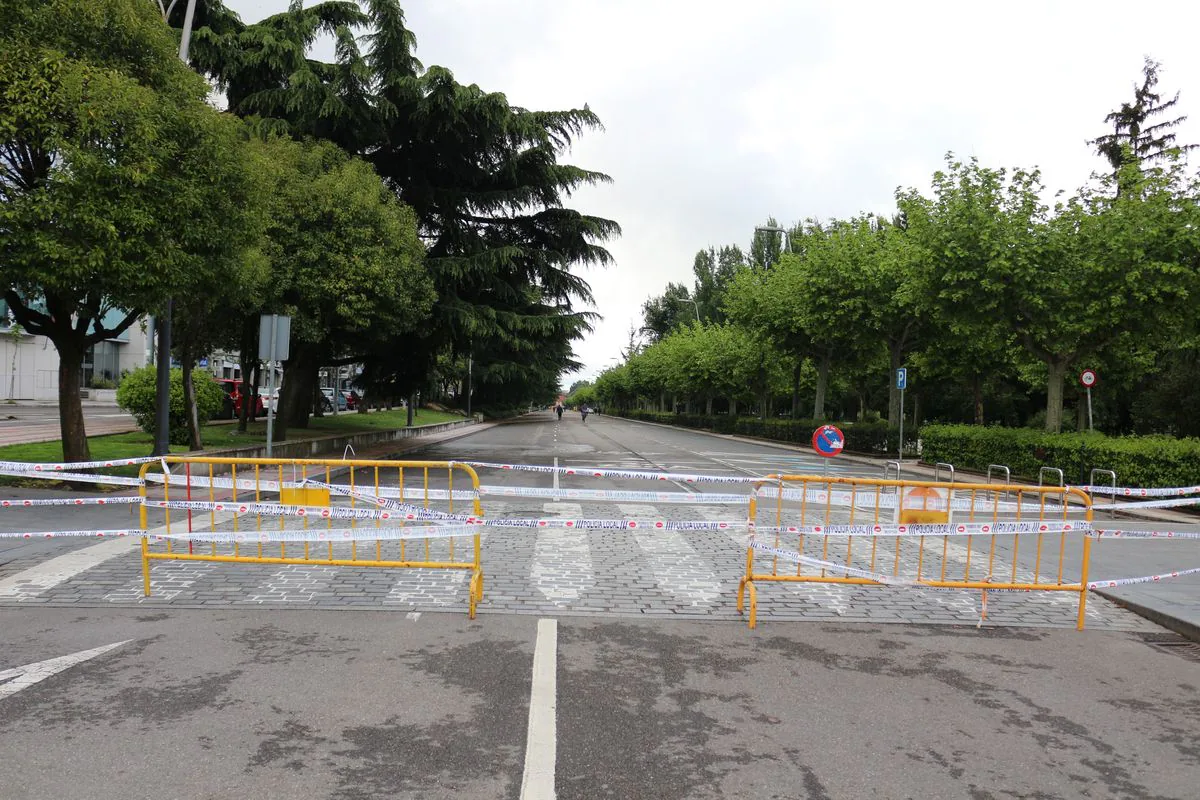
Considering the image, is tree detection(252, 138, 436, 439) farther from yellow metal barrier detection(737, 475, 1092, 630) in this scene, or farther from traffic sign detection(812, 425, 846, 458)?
yellow metal barrier detection(737, 475, 1092, 630)

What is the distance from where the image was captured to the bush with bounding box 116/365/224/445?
1828 centimetres

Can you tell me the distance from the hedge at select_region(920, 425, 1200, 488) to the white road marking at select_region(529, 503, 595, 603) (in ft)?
39.5

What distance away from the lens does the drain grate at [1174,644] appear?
18.8 ft

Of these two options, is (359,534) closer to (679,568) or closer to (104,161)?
(679,568)

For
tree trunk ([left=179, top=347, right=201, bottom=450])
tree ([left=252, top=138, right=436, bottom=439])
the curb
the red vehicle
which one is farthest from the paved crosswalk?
the red vehicle

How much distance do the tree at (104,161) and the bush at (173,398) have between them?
6.56 meters

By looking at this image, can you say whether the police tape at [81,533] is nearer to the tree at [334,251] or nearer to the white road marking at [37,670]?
the white road marking at [37,670]

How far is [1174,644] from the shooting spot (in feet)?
19.6

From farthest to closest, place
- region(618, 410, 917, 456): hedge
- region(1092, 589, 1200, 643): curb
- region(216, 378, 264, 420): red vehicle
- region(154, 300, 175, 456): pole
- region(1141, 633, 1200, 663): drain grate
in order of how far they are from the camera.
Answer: region(216, 378, 264, 420): red vehicle, region(618, 410, 917, 456): hedge, region(154, 300, 175, 456): pole, region(1092, 589, 1200, 643): curb, region(1141, 633, 1200, 663): drain grate

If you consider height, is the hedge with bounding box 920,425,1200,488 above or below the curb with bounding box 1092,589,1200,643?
above

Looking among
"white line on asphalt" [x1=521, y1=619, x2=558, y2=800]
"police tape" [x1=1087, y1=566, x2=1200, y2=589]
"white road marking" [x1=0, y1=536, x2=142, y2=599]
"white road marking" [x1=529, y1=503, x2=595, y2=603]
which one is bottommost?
"white road marking" [x1=0, y1=536, x2=142, y2=599]

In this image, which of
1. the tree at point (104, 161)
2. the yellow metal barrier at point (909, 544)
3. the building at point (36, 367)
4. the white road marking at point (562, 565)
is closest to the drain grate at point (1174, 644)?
the yellow metal barrier at point (909, 544)

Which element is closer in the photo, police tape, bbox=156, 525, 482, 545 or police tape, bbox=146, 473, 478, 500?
police tape, bbox=156, 525, 482, 545

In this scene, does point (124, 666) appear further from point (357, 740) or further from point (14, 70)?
point (14, 70)
